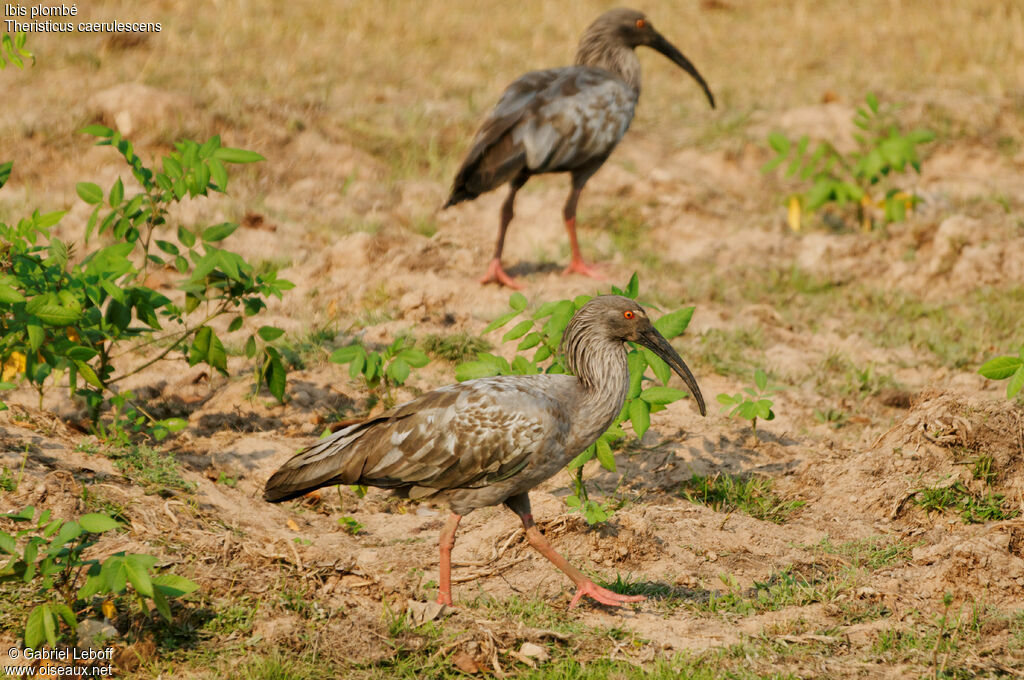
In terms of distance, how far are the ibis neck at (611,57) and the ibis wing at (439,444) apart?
4.79 metres

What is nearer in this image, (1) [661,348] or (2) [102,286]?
(1) [661,348]

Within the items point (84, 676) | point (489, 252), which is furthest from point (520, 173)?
point (84, 676)

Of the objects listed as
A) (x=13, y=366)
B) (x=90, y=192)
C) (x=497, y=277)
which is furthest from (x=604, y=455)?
(x=13, y=366)

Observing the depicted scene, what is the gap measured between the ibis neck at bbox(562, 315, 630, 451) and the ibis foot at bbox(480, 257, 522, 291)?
308 centimetres

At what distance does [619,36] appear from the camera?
907 cm

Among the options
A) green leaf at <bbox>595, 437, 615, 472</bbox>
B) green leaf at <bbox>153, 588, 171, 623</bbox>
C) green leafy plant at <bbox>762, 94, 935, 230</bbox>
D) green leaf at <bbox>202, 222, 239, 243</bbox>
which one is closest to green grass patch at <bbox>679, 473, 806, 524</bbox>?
green leaf at <bbox>595, 437, 615, 472</bbox>

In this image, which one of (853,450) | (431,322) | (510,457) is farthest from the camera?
(431,322)

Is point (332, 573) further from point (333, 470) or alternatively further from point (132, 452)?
point (132, 452)

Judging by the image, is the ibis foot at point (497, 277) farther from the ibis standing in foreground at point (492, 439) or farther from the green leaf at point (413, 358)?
the ibis standing in foreground at point (492, 439)

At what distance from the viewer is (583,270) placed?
27.2 ft

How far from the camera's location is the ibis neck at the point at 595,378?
15.5ft

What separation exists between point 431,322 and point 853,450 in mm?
2806

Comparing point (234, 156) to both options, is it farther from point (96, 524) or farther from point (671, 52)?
point (671, 52)

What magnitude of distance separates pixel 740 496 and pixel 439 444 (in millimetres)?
1911
